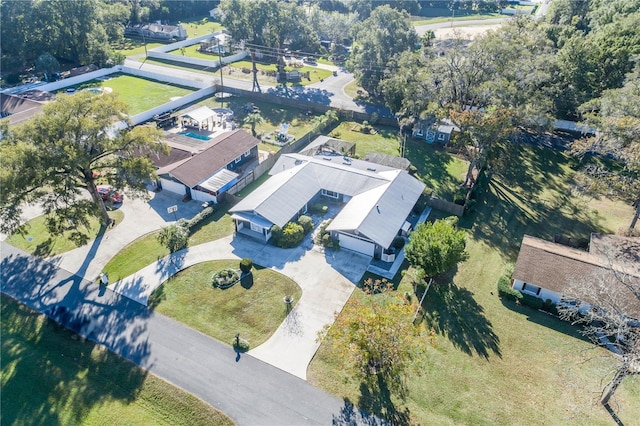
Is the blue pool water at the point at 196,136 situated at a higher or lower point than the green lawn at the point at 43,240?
higher

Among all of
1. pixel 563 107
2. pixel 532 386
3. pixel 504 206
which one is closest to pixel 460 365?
pixel 532 386

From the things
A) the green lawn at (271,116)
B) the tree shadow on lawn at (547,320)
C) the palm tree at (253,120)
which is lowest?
the tree shadow on lawn at (547,320)

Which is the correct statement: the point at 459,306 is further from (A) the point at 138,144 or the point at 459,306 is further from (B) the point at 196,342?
(A) the point at 138,144

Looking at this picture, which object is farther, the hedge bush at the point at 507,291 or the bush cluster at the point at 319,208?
the bush cluster at the point at 319,208

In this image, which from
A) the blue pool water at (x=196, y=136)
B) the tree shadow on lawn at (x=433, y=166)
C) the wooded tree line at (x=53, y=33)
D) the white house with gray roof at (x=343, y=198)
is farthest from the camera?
the wooded tree line at (x=53, y=33)

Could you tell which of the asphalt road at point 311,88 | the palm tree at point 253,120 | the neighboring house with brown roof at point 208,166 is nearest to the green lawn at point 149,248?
the neighboring house with brown roof at point 208,166

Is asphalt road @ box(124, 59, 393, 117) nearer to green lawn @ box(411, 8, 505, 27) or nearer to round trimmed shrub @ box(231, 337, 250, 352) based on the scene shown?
round trimmed shrub @ box(231, 337, 250, 352)

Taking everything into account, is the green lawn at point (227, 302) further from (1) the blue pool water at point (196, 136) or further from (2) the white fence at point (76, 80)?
(2) the white fence at point (76, 80)
